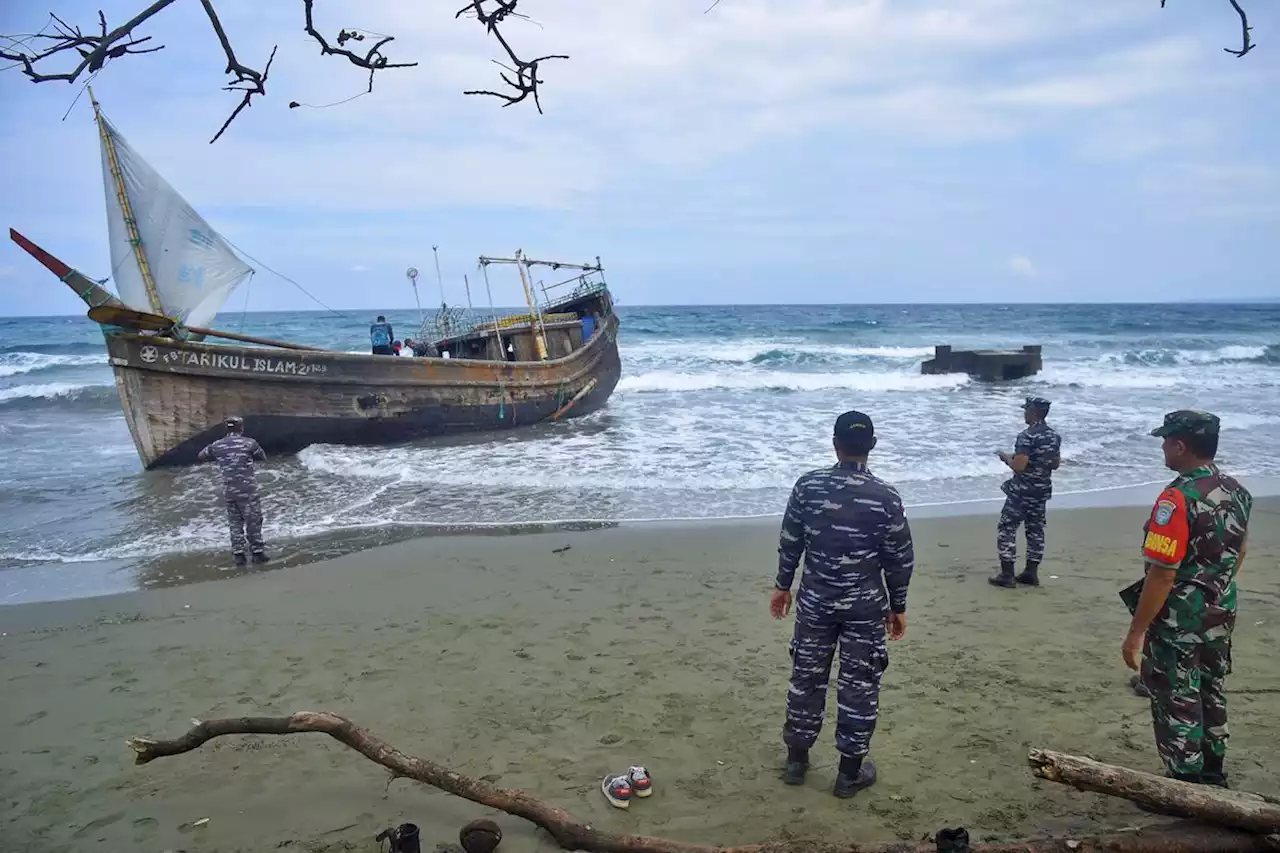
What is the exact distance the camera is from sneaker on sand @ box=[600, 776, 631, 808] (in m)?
3.57

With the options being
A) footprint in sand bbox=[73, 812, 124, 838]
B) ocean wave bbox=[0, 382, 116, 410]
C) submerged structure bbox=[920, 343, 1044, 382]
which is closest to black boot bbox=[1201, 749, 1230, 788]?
footprint in sand bbox=[73, 812, 124, 838]

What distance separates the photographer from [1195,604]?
3107mm

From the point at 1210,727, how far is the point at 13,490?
14.4 meters

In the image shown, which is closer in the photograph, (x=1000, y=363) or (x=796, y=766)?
(x=796, y=766)

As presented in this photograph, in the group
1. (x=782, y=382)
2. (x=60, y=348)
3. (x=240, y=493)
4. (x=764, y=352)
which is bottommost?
(x=782, y=382)

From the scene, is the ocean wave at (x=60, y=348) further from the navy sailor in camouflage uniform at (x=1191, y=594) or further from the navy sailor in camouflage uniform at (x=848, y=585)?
the navy sailor in camouflage uniform at (x=1191, y=594)

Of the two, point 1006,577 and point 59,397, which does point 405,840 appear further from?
point 59,397

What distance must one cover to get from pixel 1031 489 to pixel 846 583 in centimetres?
384

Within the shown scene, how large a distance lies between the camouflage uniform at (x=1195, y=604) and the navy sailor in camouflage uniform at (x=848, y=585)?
965 millimetres

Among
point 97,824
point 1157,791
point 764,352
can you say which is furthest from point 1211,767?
point 764,352

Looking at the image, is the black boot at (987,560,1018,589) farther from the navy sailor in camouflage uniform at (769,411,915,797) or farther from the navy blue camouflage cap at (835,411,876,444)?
the navy blue camouflage cap at (835,411,876,444)

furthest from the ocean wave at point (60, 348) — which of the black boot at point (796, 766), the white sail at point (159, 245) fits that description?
the black boot at point (796, 766)

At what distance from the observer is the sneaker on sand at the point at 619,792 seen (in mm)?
3574

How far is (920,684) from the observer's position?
477 cm
